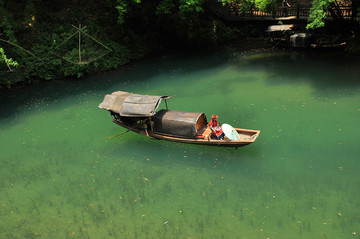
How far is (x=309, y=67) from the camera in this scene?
85.0 ft

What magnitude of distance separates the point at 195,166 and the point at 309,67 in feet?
48.6

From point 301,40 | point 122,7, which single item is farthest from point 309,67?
point 122,7

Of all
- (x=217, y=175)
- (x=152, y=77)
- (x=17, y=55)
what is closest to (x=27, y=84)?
(x=17, y=55)

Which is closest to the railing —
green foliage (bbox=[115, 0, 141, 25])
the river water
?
the river water

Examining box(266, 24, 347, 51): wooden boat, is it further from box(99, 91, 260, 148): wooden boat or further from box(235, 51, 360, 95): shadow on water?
box(99, 91, 260, 148): wooden boat

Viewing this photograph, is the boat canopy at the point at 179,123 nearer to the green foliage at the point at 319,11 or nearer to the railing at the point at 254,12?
the green foliage at the point at 319,11

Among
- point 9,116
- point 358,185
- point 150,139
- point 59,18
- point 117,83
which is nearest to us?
point 358,185

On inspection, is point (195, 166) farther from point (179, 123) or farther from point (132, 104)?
point (132, 104)

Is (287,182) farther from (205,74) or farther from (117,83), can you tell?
(117,83)

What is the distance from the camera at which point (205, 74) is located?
26.7 m

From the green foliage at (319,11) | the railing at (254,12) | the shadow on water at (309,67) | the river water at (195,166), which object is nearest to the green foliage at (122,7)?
the river water at (195,166)

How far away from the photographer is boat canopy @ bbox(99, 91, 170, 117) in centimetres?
1733

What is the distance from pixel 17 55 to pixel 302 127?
22.3 meters

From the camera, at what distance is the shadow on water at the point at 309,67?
23.1 meters
